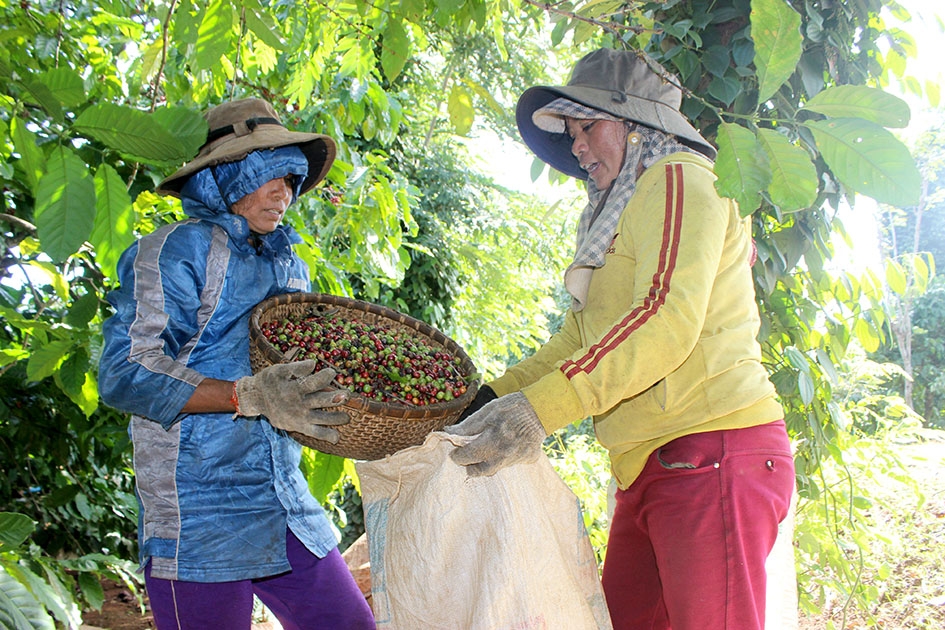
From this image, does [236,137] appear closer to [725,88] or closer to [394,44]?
[394,44]

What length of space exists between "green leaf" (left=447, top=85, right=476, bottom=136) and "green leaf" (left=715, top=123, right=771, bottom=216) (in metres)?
1.18

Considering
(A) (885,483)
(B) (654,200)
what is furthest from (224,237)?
(A) (885,483)

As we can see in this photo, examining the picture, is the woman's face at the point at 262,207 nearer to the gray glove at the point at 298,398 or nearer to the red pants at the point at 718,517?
the gray glove at the point at 298,398

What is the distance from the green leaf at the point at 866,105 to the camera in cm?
100

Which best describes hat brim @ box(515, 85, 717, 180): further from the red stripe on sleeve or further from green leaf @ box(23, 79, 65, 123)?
green leaf @ box(23, 79, 65, 123)

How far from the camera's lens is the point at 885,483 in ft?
15.1

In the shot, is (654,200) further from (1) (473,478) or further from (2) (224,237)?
(2) (224,237)

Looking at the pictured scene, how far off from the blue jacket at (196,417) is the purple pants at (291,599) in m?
0.04

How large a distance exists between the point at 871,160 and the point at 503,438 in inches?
30.7

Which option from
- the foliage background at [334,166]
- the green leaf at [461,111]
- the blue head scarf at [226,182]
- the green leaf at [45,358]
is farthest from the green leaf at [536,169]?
the green leaf at [45,358]

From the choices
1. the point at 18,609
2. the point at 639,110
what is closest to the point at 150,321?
the point at 18,609

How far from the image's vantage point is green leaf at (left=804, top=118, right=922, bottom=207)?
0.97m

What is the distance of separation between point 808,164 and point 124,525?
10.3 ft

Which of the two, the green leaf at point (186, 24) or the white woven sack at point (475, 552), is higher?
the green leaf at point (186, 24)
